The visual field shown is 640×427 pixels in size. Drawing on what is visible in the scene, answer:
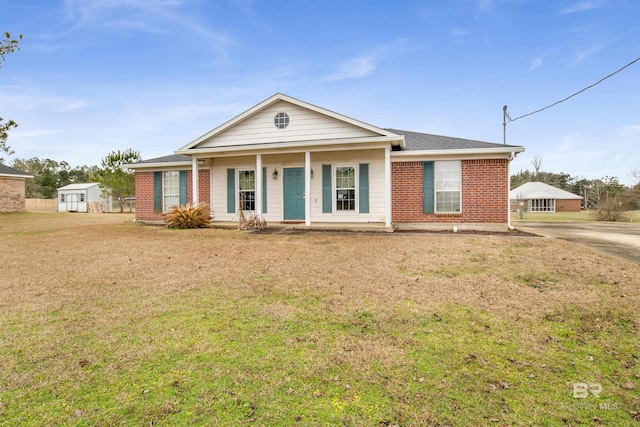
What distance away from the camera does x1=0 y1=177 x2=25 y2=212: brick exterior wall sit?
25.0 metres

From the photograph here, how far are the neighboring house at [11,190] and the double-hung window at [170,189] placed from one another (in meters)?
19.1

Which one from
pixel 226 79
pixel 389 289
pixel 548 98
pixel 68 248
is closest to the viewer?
pixel 389 289

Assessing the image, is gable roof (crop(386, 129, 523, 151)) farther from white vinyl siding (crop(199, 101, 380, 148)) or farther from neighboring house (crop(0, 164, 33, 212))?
neighboring house (crop(0, 164, 33, 212))

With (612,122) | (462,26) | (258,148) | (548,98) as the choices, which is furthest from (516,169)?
(258,148)

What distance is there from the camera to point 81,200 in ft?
124

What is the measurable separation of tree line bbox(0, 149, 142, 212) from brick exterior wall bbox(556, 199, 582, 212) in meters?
49.0

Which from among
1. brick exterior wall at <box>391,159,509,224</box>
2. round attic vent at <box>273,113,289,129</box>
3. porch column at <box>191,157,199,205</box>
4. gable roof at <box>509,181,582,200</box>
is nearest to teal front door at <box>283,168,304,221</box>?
round attic vent at <box>273,113,289,129</box>

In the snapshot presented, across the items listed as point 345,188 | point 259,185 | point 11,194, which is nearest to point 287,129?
point 259,185

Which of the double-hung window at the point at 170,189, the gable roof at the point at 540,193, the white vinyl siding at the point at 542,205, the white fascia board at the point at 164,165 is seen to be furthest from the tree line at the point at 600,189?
the double-hung window at the point at 170,189

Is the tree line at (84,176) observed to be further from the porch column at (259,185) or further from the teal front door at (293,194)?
the teal front door at (293,194)

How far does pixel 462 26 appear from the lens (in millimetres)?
14820

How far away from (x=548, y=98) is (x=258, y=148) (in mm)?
15665

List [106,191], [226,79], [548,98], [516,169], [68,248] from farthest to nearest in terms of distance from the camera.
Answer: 1. [516,169]
2. [106,191]
3. [226,79]
4. [548,98]
5. [68,248]

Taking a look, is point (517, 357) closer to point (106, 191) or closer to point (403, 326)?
point (403, 326)
